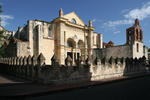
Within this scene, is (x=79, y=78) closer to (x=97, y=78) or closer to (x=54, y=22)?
(x=97, y=78)

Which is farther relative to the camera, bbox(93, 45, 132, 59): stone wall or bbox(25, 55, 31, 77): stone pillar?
bbox(93, 45, 132, 59): stone wall

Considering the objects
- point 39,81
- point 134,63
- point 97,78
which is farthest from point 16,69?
point 134,63

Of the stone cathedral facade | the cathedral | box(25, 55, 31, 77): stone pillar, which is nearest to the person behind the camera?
box(25, 55, 31, 77): stone pillar

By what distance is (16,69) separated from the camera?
11.2 metres

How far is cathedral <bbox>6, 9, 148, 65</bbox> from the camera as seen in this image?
1958cm

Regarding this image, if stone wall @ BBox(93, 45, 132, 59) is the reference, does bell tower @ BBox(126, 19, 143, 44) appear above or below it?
above

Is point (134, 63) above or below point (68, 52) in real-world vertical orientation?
below

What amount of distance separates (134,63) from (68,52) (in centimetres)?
1413

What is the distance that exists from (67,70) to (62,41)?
49.4 ft

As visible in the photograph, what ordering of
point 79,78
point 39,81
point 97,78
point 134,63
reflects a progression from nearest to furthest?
point 39,81, point 79,78, point 97,78, point 134,63

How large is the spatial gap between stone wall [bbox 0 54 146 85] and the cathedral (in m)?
6.90

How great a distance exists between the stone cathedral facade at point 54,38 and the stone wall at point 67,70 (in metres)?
6.63

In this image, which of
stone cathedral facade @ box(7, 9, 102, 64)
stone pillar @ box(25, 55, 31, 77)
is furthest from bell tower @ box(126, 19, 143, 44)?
stone pillar @ box(25, 55, 31, 77)

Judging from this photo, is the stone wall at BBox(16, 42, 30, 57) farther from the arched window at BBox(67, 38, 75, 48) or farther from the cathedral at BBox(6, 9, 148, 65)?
the arched window at BBox(67, 38, 75, 48)
